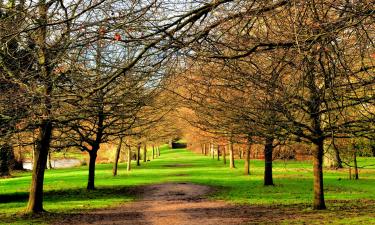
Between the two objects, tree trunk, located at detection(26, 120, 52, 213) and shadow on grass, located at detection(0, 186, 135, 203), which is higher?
tree trunk, located at detection(26, 120, 52, 213)

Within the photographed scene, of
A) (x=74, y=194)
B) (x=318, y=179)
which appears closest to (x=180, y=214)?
(x=318, y=179)

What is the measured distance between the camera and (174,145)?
11300 cm

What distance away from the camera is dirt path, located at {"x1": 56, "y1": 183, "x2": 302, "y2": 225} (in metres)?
13.4

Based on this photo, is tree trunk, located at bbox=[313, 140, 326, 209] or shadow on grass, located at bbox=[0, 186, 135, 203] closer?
tree trunk, located at bbox=[313, 140, 326, 209]

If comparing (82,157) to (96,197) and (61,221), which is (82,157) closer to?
(96,197)

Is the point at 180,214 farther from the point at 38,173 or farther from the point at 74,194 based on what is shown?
the point at 74,194

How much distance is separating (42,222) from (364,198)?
12490 mm

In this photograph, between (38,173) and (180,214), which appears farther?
(38,173)

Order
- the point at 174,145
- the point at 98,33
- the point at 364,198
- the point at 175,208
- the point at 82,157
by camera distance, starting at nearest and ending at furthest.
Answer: the point at 98,33
the point at 175,208
the point at 364,198
the point at 82,157
the point at 174,145

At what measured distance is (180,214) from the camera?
14977 mm

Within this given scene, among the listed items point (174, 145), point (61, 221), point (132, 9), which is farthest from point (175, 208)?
point (174, 145)

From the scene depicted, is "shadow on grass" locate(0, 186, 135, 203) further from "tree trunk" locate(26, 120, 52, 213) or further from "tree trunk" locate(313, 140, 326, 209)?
"tree trunk" locate(313, 140, 326, 209)

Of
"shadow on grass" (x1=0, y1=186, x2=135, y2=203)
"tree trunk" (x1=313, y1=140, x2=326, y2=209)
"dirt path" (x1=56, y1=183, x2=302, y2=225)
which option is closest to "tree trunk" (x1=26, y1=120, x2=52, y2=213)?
"dirt path" (x1=56, y1=183, x2=302, y2=225)

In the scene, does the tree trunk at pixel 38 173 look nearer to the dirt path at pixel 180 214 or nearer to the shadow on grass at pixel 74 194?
the dirt path at pixel 180 214
